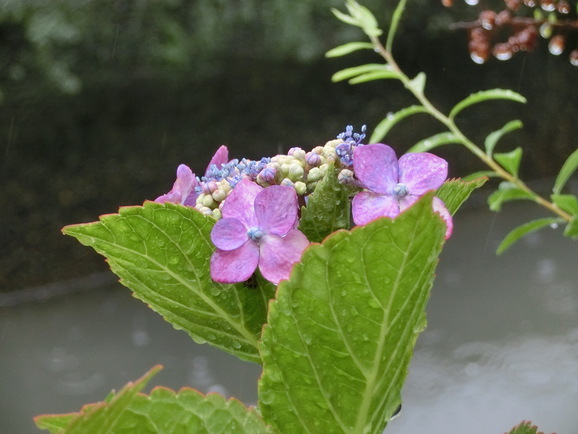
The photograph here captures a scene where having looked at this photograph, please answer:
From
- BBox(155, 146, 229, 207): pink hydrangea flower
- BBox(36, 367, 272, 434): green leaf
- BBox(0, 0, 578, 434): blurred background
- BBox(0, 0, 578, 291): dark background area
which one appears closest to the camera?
BBox(36, 367, 272, 434): green leaf

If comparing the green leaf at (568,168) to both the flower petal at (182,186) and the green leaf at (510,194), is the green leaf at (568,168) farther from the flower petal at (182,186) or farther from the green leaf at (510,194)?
the flower petal at (182,186)

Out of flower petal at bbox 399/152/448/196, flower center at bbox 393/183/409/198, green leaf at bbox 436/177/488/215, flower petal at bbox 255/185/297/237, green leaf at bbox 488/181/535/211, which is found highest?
green leaf at bbox 488/181/535/211

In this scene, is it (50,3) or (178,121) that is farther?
(178,121)

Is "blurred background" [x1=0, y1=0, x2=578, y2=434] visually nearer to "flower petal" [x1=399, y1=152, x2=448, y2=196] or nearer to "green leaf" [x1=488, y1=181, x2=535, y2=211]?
"green leaf" [x1=488, y1=181, x2=535, y2=211]

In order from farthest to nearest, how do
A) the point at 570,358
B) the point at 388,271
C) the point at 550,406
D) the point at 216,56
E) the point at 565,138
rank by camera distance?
the point at 565,138 → the point at 216,56 → the point at 570,358 → the point at 550,406 → the point at 388,271

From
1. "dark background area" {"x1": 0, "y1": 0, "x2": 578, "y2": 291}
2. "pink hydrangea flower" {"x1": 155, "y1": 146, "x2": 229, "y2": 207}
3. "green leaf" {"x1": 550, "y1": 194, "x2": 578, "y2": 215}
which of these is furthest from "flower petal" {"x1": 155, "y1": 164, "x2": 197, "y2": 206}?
"dark background area" {"x1": 0, "y1": 0, "x2": 578, "y2": 291}

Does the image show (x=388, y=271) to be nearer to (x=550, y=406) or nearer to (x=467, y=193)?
(x=467, y=193)

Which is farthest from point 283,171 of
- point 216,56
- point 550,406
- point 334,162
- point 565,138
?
point 565,138

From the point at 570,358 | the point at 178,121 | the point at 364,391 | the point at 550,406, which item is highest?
the point at 178,121
